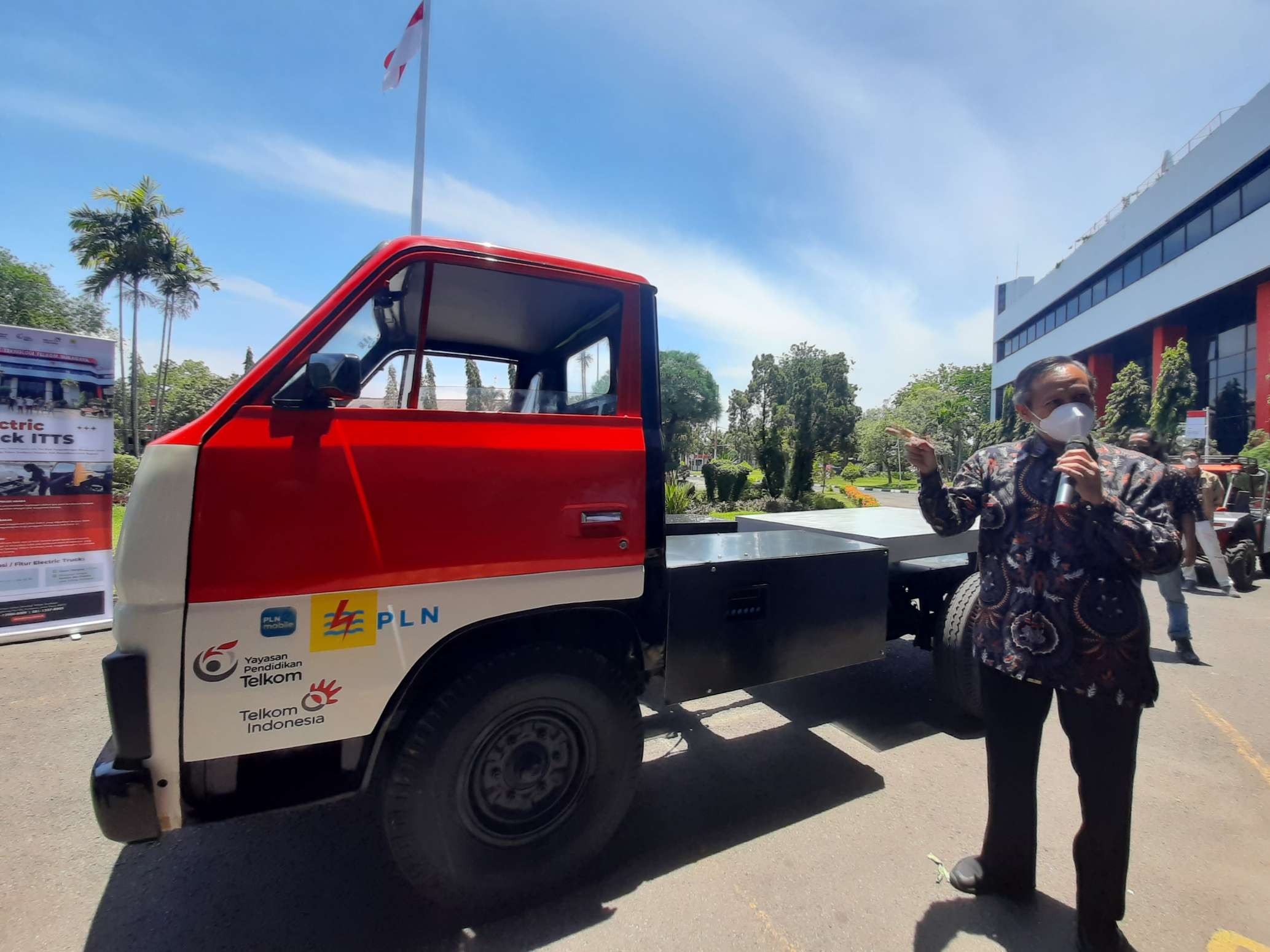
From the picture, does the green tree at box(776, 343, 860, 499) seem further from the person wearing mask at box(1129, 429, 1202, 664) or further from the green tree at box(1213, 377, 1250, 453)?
the person wearing mask at box(1129, 429, 1202, 664)

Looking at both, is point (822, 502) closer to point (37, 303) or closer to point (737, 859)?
point (737, 859)

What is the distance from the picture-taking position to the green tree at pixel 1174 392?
87.2 ft

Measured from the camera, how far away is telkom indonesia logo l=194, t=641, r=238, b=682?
6.24 ft

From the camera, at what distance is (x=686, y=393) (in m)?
45.2

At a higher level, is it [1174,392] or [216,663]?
[1174,392]

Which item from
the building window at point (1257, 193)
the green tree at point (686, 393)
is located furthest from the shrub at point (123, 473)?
the building window at point (1257, 193)

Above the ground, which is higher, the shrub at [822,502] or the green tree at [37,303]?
the green tree at [37,303]

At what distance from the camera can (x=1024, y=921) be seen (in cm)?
237

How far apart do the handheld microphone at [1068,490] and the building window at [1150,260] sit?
39032 mm

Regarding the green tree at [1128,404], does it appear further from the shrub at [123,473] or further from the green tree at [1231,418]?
the shrub at [123,473]

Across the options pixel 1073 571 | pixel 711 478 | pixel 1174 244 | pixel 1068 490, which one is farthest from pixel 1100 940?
pixel 1174 244

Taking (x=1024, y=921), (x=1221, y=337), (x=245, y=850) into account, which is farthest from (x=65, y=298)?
(x=1221, y=337)

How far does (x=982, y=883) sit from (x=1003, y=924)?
15 centimetres

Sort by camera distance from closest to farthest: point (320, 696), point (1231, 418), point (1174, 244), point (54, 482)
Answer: point (320, 696) < point (54, 482) < point (1231, 418) < point (1174, 244)
